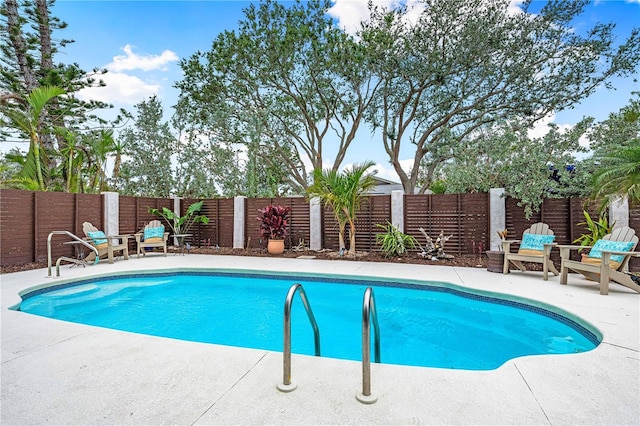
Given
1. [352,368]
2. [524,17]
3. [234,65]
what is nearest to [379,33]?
[524,17]

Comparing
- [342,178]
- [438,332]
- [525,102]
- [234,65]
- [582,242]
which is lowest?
[438,332]

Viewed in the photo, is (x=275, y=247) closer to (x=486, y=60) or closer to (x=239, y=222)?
(x=239, y=222)

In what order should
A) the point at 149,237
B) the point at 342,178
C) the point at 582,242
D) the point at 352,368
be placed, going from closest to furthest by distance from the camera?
the point at 352,368, the point at 582,242, the point at 342,178, the point at 149,237

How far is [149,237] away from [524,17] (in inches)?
576

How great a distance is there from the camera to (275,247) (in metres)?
10.6

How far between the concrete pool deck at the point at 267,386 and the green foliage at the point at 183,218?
26.5ft

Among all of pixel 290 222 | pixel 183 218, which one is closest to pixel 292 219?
pixel 290 222

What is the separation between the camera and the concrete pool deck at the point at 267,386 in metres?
2.03

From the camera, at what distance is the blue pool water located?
3850mm

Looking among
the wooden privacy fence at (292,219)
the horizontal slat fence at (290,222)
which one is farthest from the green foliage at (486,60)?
the horizontal slat fence at (290,222)

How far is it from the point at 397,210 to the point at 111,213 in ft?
27.8

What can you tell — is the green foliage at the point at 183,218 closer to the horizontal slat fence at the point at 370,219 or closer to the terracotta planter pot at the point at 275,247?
the terracotta planter pot at the point at 275,247

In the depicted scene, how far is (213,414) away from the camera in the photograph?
6.77 feet

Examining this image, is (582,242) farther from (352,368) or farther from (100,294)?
(100,294)
